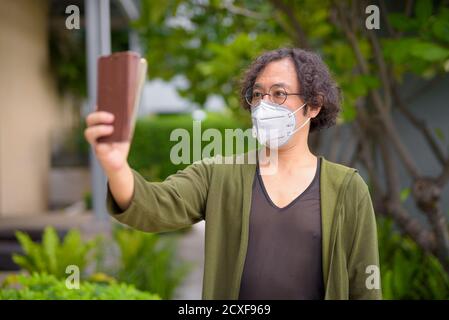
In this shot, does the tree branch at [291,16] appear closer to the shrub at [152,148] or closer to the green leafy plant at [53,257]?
the green leafy plant at [53,257]

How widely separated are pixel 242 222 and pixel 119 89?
1.94 ft

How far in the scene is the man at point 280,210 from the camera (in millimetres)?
1705

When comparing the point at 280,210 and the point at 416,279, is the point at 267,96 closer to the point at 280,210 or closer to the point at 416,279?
the point at 280,210

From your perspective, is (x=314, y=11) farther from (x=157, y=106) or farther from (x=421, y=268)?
(x=157, y=106)

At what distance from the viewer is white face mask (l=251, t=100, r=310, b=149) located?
1.76 m

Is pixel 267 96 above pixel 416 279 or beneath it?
above

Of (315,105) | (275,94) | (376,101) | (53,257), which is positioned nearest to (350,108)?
(376,101)

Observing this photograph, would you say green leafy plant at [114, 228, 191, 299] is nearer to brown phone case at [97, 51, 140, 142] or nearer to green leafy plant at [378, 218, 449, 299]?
green leafy plant at [378, 218, 449, 299]

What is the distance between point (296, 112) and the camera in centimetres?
181

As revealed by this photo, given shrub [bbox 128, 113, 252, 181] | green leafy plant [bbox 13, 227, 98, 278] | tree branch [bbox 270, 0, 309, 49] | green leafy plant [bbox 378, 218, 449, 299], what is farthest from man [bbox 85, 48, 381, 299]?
shrub [bbox 128, 113, 252, 181]

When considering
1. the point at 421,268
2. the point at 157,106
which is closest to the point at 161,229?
the point at 421,268

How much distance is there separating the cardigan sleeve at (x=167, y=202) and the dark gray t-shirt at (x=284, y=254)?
198mm

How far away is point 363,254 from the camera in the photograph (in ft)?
5.73

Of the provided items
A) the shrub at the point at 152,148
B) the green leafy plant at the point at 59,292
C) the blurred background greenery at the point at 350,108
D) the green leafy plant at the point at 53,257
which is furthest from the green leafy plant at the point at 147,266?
the shrub at the point at 152,148
